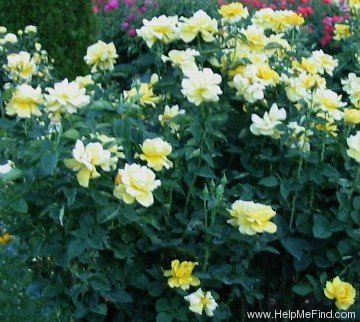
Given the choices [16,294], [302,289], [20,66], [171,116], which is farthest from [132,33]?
[302,289]

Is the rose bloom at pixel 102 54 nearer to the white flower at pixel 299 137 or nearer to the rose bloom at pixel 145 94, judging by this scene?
the rose bloom at pixel 145 94

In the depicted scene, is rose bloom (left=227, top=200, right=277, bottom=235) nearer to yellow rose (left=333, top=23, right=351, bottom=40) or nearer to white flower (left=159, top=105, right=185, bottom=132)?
white flower (left=159, top=105, right=185, bottom=132)

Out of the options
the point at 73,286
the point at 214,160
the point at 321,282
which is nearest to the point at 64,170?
the point at 73,286

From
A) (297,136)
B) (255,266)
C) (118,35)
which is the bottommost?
(118,35)

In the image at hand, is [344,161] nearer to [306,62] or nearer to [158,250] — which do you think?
[306,62]

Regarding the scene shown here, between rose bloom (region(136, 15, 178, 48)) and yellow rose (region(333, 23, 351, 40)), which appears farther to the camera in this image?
yellow rose (region(333, 23, 351, 40))

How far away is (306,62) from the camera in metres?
3.12

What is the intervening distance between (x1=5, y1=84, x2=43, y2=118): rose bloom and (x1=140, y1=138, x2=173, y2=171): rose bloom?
0.39m

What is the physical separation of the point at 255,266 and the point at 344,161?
0.48 m

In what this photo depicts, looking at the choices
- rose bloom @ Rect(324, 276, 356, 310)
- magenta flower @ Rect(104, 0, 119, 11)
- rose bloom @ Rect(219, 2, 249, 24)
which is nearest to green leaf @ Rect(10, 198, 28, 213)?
rose bloom @ Rect(324, 276, 356, 310)

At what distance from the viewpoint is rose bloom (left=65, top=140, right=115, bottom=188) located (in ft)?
8.04

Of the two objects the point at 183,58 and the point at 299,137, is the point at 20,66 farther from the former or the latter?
the point at 299,137

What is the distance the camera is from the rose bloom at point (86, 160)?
8.04ft

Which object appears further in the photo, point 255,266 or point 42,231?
point 255,266
